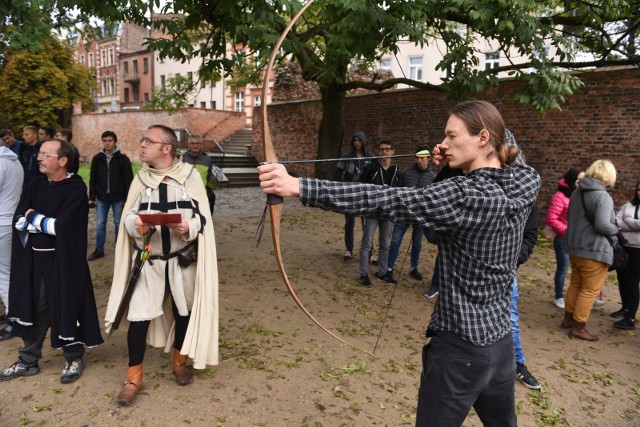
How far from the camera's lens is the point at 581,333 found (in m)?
4.81

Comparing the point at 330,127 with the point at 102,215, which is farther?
the point at 330,127

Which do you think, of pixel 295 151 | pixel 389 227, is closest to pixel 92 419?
pixel 389 227

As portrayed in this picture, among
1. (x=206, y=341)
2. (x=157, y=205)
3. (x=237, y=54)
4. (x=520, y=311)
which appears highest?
(x=237, y=54)

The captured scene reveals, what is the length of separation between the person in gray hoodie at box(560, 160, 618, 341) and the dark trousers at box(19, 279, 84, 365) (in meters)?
4.79

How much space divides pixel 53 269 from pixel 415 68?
25.6m

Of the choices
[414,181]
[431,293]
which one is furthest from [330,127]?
[431,293]

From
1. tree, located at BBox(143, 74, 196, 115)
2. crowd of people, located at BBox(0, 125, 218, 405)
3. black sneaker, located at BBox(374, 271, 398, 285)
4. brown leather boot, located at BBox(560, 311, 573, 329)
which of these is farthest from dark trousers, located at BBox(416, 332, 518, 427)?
tree, located at BBox(143, 74, 196, 115)

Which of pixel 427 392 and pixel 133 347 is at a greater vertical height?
pixel 427 392

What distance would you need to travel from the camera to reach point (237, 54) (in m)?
6.00

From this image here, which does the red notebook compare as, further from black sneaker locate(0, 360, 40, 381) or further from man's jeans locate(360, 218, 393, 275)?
man's jeans locate(360, 218, 393, 275)

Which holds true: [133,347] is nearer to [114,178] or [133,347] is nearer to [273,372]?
[273,372]

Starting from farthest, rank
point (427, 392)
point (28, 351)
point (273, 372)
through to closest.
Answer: point (273, 372) < point (28, 351) < point (427, 392)

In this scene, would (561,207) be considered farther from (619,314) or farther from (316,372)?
(316,372)

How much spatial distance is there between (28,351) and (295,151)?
13666mm
